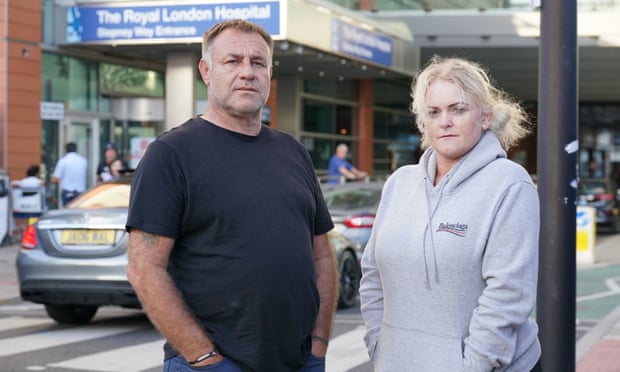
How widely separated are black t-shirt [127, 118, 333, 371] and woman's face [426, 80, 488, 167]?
54cm

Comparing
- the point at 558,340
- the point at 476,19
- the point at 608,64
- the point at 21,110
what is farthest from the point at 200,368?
the point at 608,64

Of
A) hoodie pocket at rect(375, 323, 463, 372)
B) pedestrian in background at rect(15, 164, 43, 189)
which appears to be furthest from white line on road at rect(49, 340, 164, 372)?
pedestrian in background at rect(15, 164, 43, 189)

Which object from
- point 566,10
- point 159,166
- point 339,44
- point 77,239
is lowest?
point 77,239

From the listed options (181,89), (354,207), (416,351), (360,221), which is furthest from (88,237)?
(181,89)

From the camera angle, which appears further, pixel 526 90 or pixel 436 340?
pixel 526 90

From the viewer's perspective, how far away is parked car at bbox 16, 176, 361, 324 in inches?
376

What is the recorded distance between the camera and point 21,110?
20.4m

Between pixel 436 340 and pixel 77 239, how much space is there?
22.6 feet

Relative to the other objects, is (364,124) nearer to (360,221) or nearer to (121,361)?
(360,221)

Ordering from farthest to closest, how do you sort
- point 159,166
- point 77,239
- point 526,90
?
1. point 526,90
2. point 77,239
3. point 159,166

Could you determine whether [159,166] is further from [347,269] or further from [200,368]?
[347,269]

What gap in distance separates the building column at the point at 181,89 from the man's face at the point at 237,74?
17.9 metres

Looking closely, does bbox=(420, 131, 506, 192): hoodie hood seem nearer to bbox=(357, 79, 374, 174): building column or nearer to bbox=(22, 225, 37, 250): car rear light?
bbox=(22, 225, 37, 250): car rear light

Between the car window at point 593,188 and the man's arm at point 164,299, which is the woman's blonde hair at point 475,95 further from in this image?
the car window at point 593,188
